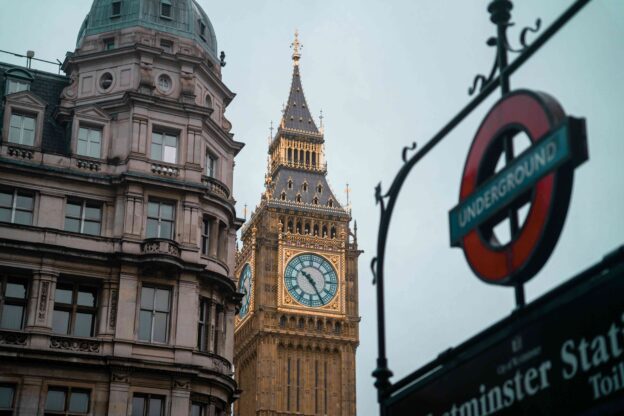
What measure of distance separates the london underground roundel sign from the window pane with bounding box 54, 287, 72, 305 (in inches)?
1152

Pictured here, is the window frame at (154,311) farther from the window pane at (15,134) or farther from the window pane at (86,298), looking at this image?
the window pane at (15,134)

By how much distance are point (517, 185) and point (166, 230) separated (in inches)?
1247

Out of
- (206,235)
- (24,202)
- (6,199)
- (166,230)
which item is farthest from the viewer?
(206,235)

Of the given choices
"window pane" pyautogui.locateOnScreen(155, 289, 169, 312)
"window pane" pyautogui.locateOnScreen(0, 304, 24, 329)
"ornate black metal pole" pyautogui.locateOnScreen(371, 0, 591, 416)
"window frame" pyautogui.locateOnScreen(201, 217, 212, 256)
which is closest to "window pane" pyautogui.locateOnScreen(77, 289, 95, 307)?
"window pane" pyautogui.locateOnScreen(0, 304, 24, 329)

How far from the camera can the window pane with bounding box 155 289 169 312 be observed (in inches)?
1517

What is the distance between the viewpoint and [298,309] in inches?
4313

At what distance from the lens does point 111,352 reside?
36625mm

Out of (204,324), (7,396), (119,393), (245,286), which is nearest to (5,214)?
(7,396)

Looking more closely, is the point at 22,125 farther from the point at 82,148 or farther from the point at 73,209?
the point at 73,209

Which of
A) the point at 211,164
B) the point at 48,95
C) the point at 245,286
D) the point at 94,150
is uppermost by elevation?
the point at 245,286

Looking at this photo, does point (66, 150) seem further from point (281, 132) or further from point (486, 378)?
point (281, 132)

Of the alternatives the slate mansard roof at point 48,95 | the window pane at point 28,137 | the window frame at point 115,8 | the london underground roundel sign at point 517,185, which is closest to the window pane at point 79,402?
the slate mansard roof at point 48,95

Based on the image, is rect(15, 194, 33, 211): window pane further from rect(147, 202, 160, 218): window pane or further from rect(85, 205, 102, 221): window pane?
rect(147, 202, 160, 218): window pane

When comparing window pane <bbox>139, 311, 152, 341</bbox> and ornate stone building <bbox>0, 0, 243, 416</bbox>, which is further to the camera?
window pane <bbox>139, 311, 152, 341</bbox>
